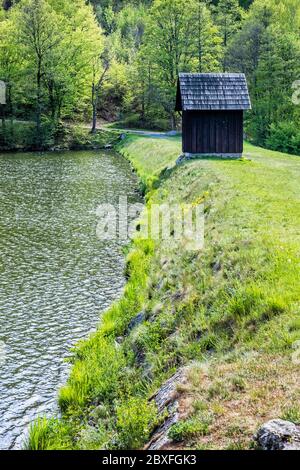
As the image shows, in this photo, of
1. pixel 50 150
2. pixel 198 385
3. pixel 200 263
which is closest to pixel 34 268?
pixel 200 263

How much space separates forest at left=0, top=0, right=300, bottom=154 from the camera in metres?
52.0

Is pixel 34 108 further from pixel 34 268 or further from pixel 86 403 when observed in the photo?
pixel 86 403

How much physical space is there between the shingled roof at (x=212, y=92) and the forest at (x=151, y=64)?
15.3 meters

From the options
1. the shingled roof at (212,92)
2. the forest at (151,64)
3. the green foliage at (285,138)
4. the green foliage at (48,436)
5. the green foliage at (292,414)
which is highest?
the forest at (151,64)

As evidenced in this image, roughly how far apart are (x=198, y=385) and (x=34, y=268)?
478 inches

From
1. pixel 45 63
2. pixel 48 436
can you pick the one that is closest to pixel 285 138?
pixel 45 63

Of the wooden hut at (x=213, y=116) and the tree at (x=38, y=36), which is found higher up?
the tree at (x=38, y=36)

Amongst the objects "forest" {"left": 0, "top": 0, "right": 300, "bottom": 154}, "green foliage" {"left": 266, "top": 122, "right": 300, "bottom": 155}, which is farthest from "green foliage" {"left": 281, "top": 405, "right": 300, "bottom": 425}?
"forest" {"left": 0, "top": 0, "right": 300, "bottom": 154}

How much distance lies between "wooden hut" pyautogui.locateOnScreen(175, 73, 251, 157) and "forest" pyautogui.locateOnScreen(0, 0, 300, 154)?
15284 mm

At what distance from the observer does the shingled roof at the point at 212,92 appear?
32531 mm

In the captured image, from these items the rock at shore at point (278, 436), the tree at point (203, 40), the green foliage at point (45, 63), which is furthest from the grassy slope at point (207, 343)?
the tree at point (203, 40)

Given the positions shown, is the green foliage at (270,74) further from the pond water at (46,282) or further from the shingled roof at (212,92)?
the pond water at (46,282)

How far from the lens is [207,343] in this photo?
10.4 m

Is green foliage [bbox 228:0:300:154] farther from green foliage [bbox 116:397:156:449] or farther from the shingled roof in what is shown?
green foliage [bbox 116:397:156:449]
